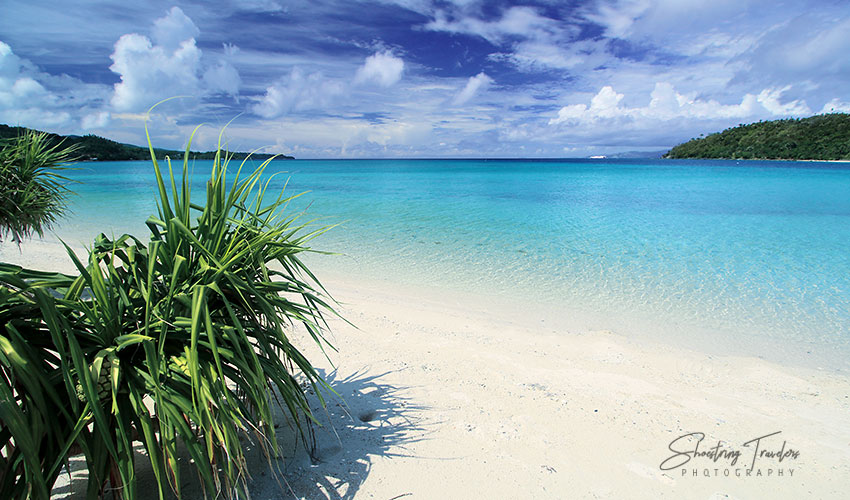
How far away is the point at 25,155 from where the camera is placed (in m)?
5.70

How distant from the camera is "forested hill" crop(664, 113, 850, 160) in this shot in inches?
3024

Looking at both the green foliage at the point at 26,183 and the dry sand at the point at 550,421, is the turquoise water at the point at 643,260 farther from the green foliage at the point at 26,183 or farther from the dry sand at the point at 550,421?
the green foliage at the point at 26,183

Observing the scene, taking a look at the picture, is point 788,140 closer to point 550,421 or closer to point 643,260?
point 643,260

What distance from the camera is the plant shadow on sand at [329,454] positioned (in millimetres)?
2273

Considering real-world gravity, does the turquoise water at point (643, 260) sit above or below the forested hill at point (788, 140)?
below

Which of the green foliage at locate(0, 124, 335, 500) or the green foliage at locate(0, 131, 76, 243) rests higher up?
the green foliage at locate(0, 131, 76, 243)

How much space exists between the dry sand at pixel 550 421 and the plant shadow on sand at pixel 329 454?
0.01 m

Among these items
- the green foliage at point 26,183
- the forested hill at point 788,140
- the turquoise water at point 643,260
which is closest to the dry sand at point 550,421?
the turquoise water at point 643,260

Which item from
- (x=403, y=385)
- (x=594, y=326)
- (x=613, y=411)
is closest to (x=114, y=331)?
(x=403, y=385)

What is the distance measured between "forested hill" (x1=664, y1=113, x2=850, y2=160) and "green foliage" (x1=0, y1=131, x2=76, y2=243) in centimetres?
10692

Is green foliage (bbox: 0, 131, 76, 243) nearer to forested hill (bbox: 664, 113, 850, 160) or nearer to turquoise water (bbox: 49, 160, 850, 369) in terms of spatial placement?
turquoise water (bbox: 49, 160, 850, 369)

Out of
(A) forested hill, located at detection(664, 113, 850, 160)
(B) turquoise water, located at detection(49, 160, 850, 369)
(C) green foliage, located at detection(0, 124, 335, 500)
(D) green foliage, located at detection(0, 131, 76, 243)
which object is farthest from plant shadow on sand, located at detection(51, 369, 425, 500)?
(A) forested hill, located at detection(664, 113, 850, 160)

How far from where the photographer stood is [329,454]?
263 centimetres

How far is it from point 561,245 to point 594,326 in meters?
5.67
